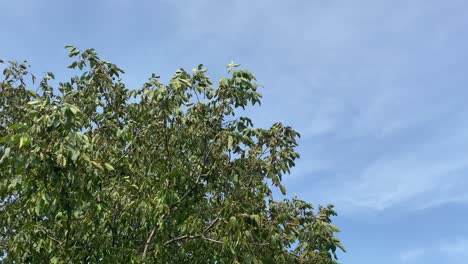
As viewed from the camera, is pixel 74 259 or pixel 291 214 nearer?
pixel 74 259

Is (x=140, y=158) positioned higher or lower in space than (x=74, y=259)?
higher

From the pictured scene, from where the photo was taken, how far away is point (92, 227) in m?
9.10

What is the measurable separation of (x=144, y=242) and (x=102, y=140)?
7.38ft

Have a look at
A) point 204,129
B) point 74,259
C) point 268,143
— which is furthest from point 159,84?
point 74,259

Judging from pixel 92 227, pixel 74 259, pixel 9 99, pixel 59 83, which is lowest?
pixel 74 259

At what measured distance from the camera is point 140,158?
10109 millimetres

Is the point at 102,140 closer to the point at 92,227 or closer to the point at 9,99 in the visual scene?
the point at 92,227

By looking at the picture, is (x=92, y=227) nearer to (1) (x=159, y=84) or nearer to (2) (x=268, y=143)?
(1) (x=159, y=84)

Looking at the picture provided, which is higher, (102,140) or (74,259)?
(102,140)

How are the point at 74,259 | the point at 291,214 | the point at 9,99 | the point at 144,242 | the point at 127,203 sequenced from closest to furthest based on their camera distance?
1. the point at 74,259
2. the point at 127,203
3. the point at 144,242
4. the point at 291,214
5. the point at 9,99

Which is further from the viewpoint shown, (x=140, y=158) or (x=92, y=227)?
(x=140, y=158)

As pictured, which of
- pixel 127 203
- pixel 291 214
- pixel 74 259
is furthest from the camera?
pixel 291 214

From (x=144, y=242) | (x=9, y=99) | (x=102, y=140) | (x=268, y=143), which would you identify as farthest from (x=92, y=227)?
(x=9, y=99)

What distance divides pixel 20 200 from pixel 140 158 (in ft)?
7.80
